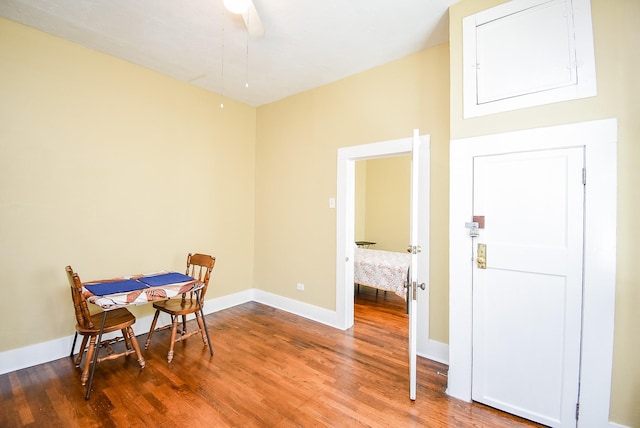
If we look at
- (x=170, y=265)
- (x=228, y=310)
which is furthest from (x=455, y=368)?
(x=170, y=265)

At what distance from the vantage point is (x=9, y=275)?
2.34m

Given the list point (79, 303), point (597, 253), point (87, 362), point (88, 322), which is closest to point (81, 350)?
point (87, 362)

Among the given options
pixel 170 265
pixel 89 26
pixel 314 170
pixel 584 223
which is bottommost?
pixel 170 265

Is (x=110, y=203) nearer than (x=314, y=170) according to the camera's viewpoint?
Yes

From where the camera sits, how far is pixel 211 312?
3.72m

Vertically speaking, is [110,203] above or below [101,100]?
below

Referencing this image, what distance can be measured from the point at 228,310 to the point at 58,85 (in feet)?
10.2

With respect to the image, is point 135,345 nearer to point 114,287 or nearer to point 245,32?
point 114,287

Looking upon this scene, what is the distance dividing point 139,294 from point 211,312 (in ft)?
5.27

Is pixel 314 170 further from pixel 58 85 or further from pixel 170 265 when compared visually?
pixel 58 85

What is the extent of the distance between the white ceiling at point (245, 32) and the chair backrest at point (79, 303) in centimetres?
209

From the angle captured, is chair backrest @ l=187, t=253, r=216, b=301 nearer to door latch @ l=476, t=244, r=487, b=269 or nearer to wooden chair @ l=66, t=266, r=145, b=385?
wooden chair @ l=66, t=266, r=145, b=385

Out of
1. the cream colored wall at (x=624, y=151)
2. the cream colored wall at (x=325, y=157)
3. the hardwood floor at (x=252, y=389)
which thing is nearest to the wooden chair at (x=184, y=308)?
the hardwood floor at (x=252, y=389)

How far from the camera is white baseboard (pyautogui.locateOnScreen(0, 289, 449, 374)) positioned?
237cm
